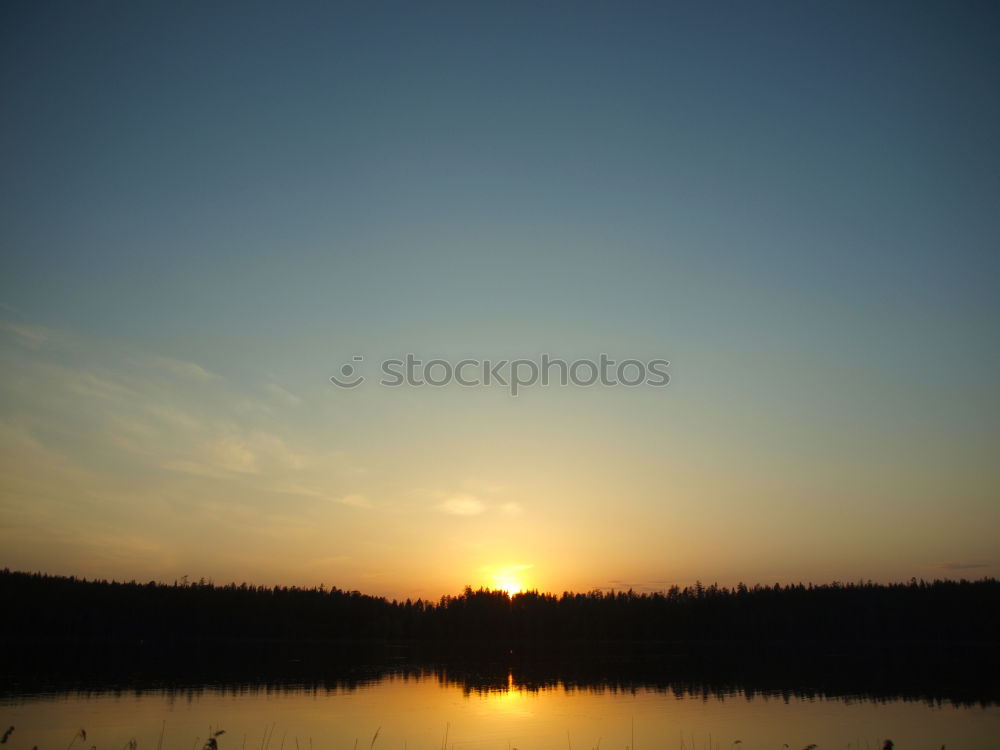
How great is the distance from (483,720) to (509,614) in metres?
130

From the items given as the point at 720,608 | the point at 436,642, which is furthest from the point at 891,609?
the point at 436,642

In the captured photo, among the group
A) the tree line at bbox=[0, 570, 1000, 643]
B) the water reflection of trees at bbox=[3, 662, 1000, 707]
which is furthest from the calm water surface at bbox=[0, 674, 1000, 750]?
the tree line at bbox=[0, 570, 1000, 643]

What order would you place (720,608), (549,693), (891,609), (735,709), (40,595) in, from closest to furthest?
1. (735,709)
2. (549,693)
3. (40,595)
4. (891,609)
5. (720,608)

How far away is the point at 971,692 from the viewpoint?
51.5 m

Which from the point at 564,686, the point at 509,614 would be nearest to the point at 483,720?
the point at 564,686

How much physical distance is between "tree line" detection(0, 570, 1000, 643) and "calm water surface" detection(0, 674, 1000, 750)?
89370 millimetres

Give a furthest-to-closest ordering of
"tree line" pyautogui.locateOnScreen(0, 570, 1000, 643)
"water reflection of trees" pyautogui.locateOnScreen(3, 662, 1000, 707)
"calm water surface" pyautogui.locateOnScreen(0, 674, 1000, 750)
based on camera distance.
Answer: "tree line" pyautogui.locateOnScreen(0, 570, 1000, 643) → "water reflection of trees" pyautogui.locateOnScreen(3, 662, 1000, 707) → "calm water surface" pyautogui.locateOnScreen(0, 674, 1000, 750)

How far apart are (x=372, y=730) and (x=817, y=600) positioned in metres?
127

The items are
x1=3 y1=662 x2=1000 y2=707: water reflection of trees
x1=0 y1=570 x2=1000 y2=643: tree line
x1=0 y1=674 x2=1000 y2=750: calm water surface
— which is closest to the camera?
x1=0 y1=674 x2=1000 y2=750: calm water surface

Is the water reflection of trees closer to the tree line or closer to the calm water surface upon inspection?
the calm water surface

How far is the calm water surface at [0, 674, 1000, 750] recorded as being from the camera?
32000mm

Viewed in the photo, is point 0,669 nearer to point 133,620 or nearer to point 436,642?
point 133,620

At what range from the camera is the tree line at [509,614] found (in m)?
124

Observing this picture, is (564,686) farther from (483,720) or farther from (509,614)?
(509,614)
